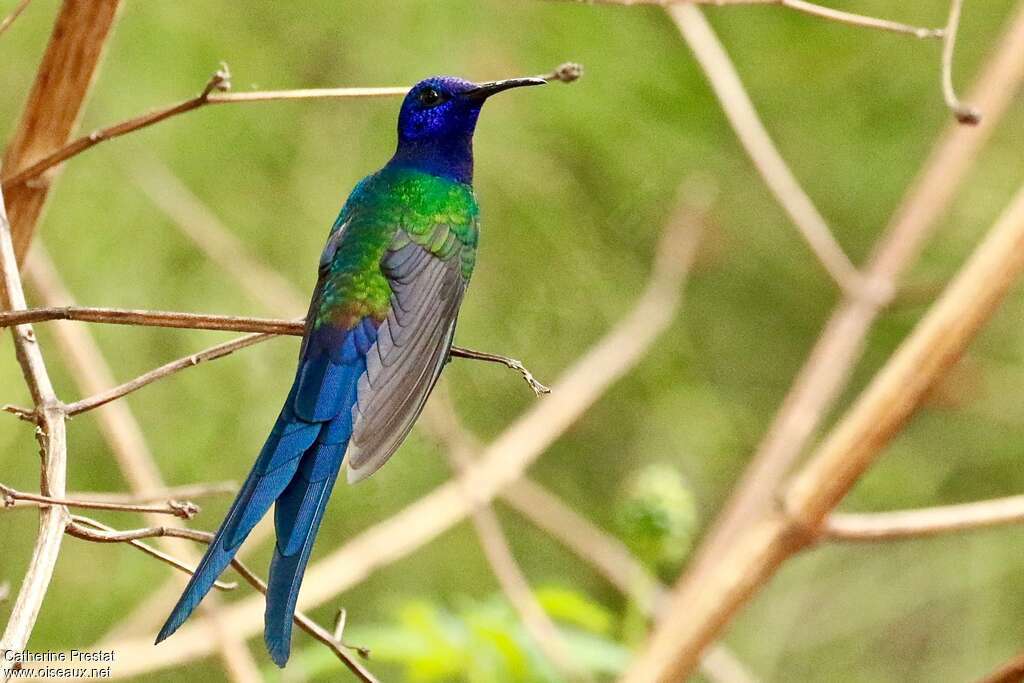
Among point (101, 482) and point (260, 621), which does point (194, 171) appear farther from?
point (260, 621)

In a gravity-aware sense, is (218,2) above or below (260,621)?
above

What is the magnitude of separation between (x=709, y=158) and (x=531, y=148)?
688mm

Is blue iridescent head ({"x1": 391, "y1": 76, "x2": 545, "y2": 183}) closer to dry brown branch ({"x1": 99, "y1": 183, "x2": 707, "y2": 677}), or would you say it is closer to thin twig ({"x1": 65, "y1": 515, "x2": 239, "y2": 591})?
dry brown branch ({"x1": 99, "y1": 183, "x2": 707, "y2": 677})

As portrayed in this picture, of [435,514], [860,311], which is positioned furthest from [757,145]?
[435,514]

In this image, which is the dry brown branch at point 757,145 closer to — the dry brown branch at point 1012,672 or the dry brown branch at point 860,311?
the dry brown branch at point 860,311

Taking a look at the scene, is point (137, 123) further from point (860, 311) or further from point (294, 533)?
point (860, 311)

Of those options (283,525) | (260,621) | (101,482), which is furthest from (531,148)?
(283,525)

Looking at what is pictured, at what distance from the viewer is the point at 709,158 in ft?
13.6

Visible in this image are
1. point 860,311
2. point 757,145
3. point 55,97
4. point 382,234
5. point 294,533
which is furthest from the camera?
point 860,311

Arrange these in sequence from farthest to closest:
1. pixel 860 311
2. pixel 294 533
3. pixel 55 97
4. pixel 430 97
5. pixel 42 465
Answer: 1. pixel 860 311
2. pixel 430 97
3. pixel 55 97
4. pixel 294 533
5. pixel 42 465

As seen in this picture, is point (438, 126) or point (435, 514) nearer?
point (438, 126)

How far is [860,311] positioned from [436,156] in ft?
2.92

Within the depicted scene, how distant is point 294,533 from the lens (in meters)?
1.13

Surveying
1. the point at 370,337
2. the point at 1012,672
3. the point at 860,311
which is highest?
the point at 370,337
